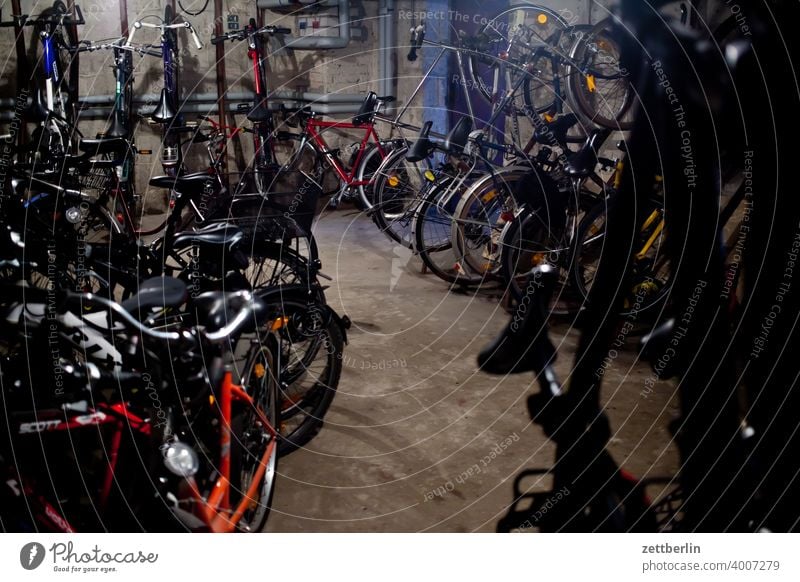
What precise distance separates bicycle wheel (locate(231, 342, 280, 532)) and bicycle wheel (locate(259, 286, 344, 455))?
0.24 metres

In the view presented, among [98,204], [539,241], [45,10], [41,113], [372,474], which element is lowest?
[372,474]

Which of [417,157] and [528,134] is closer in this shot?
[417,157]

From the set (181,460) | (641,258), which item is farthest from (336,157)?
(181,460)

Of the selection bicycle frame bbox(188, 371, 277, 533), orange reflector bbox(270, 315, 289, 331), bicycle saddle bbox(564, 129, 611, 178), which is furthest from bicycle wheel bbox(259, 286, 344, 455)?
bicycle saddle bbox(564, 129, 611, 178)

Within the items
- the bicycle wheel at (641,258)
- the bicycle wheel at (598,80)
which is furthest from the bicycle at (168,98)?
the bicycle wheel at (598,80)

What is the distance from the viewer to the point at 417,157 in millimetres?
4270

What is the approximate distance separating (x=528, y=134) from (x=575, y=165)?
64.2 inches

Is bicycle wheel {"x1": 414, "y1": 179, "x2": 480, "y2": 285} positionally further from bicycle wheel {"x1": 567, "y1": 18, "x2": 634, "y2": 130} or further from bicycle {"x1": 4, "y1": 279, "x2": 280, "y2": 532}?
bicycle {"x1": 4, "y1": 279, "x2": 280, "y2": 532}

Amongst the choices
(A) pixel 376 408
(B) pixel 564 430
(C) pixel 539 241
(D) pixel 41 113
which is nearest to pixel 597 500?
(B) pixel 564 430

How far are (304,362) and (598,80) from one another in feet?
10.2

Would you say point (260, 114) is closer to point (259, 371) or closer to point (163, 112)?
point (163, 112)

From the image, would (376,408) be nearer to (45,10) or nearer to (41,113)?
(41,113)

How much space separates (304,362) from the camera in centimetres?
294

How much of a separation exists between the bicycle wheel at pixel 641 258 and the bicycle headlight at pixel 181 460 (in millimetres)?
2462
